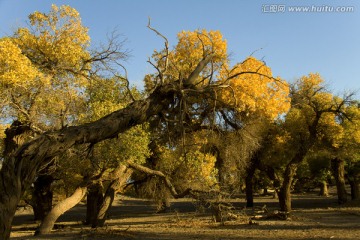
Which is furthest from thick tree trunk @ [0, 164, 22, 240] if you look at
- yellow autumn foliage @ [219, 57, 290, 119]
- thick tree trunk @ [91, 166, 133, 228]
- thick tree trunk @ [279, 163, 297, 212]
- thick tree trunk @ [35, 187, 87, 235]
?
thick tree trunk @ [279, 163, 297, 212]

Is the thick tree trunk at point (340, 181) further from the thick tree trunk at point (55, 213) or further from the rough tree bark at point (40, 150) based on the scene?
the rough tree bark at point (40, 150)

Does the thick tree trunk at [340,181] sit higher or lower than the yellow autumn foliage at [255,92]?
lower

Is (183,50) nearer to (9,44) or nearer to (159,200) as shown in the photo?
(159,200)

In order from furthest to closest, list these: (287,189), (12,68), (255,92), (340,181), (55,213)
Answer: (340,181) → (287,189) → (255,92) → (55,213) → (12,68)

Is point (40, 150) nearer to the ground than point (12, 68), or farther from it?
nearer to the ground

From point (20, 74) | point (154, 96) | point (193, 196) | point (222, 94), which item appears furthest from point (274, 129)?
point (154, 96)

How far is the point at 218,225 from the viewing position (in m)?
17.6

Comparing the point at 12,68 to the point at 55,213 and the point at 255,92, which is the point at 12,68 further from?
the point at 255,92

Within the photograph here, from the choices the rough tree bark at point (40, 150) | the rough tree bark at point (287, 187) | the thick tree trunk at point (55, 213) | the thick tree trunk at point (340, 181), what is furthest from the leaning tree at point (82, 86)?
the thick tree trunk at point (340, 181)

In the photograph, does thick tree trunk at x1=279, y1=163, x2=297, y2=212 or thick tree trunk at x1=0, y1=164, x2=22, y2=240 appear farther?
thick tree trunk at x1=279, y1=163, x2=297, y2=212

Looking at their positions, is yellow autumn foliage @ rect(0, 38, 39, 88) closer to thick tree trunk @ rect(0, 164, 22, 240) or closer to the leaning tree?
the leaning tree

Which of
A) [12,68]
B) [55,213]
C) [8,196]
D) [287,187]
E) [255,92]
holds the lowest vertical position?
[55,213]

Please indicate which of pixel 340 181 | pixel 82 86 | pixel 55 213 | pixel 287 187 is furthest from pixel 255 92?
pixel 340 181

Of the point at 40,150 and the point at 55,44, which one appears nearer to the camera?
the point at 40,150
